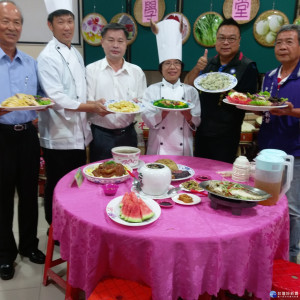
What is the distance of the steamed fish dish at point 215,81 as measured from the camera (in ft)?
8.13

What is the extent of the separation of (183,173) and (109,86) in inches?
48.5

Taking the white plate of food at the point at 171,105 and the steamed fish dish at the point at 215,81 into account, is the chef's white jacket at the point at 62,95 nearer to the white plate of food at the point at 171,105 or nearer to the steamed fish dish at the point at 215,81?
the white plate of food at the point at 171,105

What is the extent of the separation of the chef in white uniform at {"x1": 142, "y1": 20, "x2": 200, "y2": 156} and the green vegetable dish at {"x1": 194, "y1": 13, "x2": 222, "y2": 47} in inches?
71.3

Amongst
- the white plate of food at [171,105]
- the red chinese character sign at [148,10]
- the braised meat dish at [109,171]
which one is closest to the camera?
the braised meat dish at [109,171]

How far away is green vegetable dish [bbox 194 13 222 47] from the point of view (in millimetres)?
4305

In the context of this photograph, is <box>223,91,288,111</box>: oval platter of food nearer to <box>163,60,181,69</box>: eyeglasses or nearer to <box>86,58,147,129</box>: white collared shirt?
<box>163,60,181,69</box>: eyeglasses

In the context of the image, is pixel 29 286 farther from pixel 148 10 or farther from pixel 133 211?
pixel 148 10

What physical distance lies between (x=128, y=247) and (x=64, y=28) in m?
1.96

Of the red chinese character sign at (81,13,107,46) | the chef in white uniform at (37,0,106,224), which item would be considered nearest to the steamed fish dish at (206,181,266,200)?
the chef in white uniform at (37,0,106,224)

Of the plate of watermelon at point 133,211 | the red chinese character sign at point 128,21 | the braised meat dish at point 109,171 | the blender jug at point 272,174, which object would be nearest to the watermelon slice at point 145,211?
the plate of watermelon at point 133,211

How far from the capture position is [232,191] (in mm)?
1562

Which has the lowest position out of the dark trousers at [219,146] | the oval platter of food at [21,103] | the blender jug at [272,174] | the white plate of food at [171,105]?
the dark trousers at [219,146]

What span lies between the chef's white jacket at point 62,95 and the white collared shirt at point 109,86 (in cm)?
9

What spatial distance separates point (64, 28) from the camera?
2.52m
